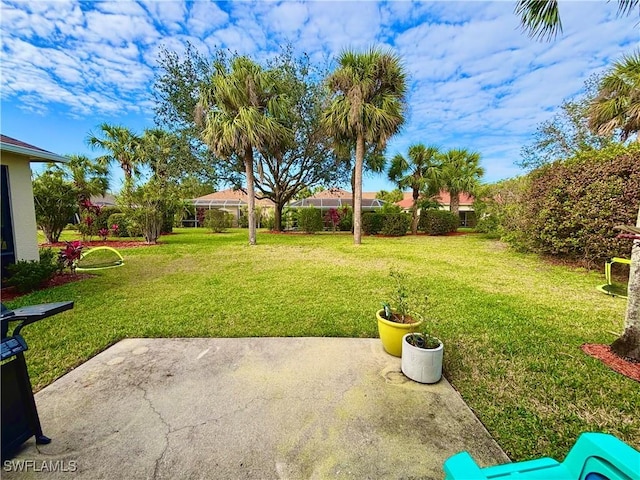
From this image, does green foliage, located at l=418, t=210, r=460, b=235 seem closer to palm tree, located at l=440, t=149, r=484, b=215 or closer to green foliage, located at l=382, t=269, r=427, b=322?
palm tree, located at l=440, t=149, r=484, b=215

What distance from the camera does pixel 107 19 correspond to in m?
4.89

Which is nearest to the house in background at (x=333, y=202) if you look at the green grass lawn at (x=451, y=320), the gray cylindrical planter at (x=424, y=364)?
the green grass lawn at (x=451, y=320)

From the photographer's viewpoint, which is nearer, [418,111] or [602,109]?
[602,109]

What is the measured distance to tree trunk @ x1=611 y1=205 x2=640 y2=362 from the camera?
2.63 m

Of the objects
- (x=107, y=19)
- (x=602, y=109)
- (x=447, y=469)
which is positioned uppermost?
(x=107, y=19)

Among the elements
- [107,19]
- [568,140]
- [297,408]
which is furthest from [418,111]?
[297,408]

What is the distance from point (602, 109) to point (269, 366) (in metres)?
11.2

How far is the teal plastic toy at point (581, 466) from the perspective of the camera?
39.6 inches

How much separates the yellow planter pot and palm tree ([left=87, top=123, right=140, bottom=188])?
20.4m

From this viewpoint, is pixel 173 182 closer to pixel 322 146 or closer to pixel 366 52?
pixel 322 146

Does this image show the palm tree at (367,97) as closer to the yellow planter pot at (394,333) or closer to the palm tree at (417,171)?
the palm tree at (417,171)

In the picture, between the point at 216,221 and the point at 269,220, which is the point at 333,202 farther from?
the point at 216,221

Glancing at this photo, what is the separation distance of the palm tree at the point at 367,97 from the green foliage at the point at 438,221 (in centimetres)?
693

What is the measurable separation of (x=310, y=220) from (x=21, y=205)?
45.6 feet
